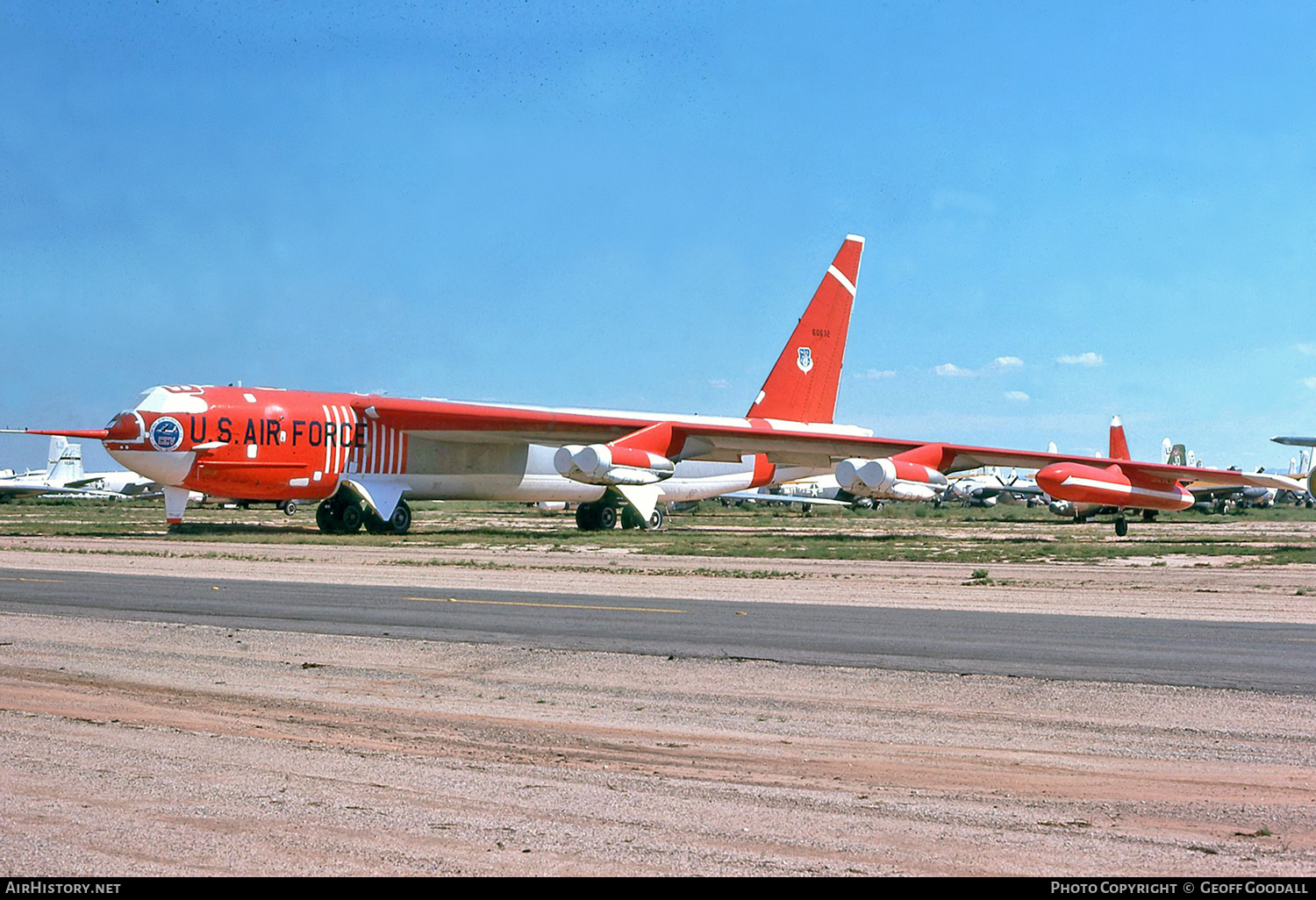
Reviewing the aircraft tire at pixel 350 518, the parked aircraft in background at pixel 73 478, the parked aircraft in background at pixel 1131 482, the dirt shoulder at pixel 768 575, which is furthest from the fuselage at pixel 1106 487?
the parked aircraft in background at pixel 73 478

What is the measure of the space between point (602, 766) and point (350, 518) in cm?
2814

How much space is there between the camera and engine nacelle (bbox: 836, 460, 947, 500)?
105ft

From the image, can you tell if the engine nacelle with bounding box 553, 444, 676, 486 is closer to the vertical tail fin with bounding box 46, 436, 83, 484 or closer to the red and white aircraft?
the red and white aircraft

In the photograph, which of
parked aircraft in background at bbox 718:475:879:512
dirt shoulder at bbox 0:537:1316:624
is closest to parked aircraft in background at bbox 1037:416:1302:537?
dirt shoulder at bbox 0:537:1316:624

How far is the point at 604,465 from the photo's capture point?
105 feet

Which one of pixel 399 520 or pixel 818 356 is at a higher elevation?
pixel 818 356

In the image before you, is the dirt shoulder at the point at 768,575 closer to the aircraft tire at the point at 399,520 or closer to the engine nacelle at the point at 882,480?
the aircraft tire at the point at 399,520

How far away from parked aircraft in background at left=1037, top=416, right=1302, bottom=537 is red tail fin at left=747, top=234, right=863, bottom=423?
9163mm

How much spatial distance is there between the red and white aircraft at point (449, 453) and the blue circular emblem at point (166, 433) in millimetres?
27

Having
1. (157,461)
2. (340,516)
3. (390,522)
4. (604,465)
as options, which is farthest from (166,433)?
(604,465)

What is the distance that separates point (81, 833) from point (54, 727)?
2706 millimetres

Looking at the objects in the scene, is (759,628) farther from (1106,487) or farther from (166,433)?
(1106,487)

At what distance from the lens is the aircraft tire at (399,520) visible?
111ft

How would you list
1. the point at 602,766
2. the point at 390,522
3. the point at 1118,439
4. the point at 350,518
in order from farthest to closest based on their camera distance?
A: the point at 1118,439 → the point at 350,518 → the point at 390,522 → the point at 602,766
